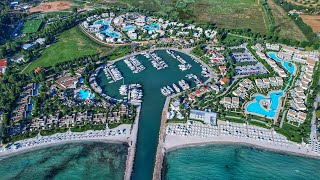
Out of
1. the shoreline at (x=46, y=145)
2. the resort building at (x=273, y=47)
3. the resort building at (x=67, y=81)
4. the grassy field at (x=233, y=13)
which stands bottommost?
the shoreline at (x=46, y=145)

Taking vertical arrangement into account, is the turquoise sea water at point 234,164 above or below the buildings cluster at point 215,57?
below

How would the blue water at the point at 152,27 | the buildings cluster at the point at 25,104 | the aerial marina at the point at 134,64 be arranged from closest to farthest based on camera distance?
the buildings cluster at the point at 25,104
the aerial marina at the point at 134,64
the blue water at the point at 152,27

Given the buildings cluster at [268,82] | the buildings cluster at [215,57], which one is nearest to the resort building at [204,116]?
the buildings cluster at [268,82]

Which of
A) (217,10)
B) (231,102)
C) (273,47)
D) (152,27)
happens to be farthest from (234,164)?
(217,10)

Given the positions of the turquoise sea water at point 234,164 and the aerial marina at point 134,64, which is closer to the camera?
the turquoise sea water at point 234,164

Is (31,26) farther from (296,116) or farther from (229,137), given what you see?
(296,116)

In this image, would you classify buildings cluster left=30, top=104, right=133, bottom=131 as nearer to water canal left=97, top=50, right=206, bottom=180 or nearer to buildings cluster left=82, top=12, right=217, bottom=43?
water canal left=97, top=50, right=206, bottom=180

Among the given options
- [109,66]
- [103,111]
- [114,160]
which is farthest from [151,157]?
[109,66]

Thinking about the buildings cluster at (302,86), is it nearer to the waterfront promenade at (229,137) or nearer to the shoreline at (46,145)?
the waterfront promenade at (229,137)

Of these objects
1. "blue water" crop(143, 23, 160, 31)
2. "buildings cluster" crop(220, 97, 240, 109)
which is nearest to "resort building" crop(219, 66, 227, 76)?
"buildings cluster" crop(220, 97, 240, 109)
